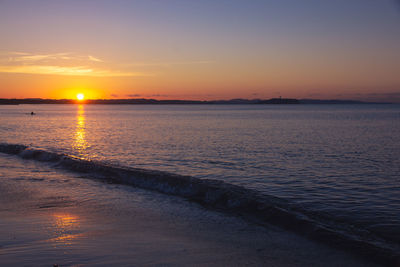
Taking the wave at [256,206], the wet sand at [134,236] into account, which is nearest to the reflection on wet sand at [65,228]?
the wet sand at [134,236]

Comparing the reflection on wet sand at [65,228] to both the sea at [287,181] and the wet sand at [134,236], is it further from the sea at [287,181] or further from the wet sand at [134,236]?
the sea at [287,181]

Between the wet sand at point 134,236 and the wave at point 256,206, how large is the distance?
0.54 m

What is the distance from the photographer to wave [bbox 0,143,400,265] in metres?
7.97

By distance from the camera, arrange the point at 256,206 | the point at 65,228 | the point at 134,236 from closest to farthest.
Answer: the point at 134,236 < the point at 65,228 < the point at 256,206

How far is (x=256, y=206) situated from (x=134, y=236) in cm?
459

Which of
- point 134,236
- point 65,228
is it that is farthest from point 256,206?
point 65,228

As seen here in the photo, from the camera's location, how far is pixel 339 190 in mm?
13609

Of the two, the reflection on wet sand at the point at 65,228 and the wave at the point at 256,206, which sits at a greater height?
the reflection on wet sand at the point at 65,228

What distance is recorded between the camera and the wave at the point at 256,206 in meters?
7.97

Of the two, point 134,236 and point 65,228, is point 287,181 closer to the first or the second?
point 134,236

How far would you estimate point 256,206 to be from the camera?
1105cm

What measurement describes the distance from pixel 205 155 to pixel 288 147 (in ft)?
26.8

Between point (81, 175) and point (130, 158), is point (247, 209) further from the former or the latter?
point (130, 158)

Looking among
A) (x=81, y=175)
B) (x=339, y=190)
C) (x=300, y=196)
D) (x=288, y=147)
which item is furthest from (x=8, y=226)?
(x=288, y=147)
